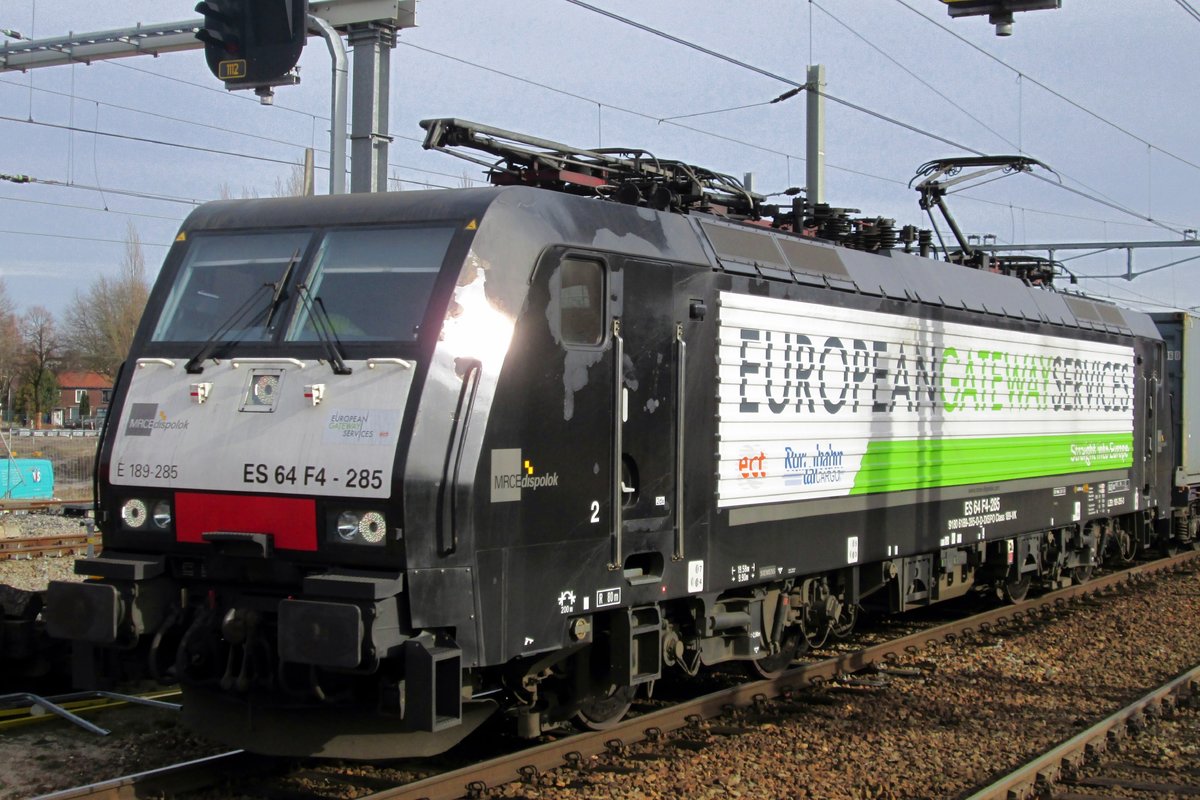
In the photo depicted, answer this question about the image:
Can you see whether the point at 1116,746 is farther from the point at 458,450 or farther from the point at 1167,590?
the point at 1167,590

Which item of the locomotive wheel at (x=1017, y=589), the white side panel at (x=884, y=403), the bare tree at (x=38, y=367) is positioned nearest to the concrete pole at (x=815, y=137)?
the white side panel at (x=884, y=403)

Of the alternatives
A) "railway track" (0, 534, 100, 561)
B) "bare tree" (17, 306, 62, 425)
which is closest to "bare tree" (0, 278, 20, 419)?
"bare tree" (17, 306, 62, 425)

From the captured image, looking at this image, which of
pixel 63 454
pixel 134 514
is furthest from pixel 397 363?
pixel 63 454

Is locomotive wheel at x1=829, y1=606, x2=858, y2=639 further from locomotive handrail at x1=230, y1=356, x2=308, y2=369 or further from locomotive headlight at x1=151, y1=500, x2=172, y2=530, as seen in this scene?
locomotive headlight at x1=151, y1=500, x2=172, y2=530

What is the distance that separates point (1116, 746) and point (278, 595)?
565cm

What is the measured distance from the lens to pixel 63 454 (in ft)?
128

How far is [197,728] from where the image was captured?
6.86m

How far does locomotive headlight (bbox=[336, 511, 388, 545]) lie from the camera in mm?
6285

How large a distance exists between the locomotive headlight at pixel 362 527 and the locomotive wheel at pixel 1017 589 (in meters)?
9.74

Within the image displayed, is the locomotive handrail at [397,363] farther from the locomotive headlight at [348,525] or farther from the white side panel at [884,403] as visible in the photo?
the white side panel at [884,403]

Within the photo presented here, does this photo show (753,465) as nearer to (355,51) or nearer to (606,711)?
(606,711)

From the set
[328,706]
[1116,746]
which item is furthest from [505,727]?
[1116,746]

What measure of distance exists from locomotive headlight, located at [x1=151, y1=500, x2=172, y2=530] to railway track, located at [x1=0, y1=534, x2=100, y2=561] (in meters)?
10.7

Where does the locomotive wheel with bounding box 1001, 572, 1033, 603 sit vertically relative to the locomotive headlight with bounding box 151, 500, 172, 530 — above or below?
below
